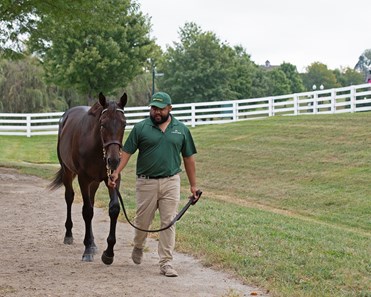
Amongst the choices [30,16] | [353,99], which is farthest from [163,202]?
[353,99]

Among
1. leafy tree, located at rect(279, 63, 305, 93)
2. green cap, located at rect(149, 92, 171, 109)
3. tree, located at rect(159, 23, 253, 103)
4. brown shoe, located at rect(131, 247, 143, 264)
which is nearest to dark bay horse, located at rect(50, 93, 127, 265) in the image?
brown shoe, located at rect(131, 247, 143, 264)

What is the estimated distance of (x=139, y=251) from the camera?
24.7 feet

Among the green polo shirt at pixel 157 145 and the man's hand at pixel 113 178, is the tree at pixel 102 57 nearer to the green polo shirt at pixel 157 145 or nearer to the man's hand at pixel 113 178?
the man's hand at pixel 113 178

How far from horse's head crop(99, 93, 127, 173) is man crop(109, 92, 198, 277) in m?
0.10

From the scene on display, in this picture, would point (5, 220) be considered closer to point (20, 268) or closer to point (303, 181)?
point (20, 268)

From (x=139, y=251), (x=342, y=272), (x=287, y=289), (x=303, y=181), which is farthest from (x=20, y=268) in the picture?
(x=303, y=181)

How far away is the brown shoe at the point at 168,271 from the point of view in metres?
6.92

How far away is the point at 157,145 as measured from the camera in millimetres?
7000

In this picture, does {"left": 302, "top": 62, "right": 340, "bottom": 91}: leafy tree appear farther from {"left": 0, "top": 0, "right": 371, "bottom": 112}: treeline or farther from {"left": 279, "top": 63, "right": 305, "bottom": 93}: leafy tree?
{"left": 0, "top": 0, "right": 371, "bottom": 112}: treeline

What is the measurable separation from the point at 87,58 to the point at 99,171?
1102 inches

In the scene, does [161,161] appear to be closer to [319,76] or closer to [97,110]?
[97,110]

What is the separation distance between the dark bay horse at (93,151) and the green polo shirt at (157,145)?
30cm

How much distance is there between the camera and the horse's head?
7.21 m

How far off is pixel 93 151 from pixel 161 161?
1.44 m
